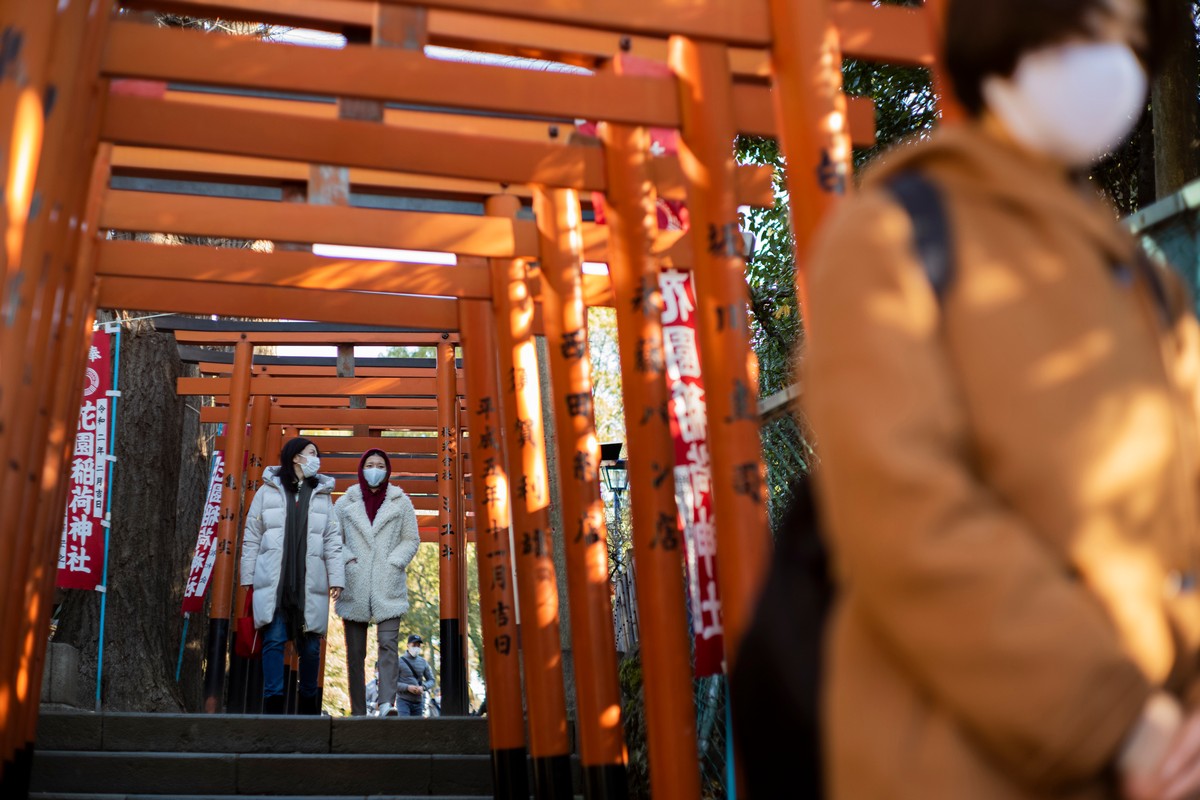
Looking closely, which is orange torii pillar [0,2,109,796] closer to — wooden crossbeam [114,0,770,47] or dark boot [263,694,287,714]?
wooden crossbeam [114,0,770,47]

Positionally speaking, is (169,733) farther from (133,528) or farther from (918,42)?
(918,42)

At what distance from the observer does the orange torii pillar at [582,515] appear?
6.51m

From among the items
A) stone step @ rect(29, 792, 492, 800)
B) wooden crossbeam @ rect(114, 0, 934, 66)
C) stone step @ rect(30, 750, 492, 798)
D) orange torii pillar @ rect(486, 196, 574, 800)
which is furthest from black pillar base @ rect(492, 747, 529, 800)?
wooden crossbeam @ rect(114, 0, 934, 66)

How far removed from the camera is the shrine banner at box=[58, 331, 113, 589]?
10125 millimetres

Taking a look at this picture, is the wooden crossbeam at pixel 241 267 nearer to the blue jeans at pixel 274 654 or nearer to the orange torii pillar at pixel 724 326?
the blue jeans at pixel 274 654

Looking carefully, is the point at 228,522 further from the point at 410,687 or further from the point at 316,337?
the point at 410,687

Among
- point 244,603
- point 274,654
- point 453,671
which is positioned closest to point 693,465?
point 274,654

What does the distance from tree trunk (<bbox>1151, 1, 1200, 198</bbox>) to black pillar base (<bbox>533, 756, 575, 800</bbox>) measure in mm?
4754

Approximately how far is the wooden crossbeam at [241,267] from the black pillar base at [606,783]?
324cm

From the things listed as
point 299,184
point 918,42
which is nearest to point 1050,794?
point 918,42

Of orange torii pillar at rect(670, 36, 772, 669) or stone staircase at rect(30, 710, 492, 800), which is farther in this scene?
stone staircase at rect(30, 710, 492, 800)

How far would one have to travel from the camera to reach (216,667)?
39.9 feet

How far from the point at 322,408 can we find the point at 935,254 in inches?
596

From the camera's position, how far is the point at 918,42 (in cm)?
552
